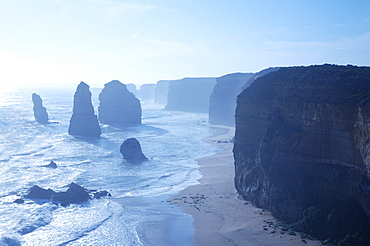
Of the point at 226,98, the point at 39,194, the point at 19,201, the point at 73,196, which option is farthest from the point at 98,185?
the point at 226,98

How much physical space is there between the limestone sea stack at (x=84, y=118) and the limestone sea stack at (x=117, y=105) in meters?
24.4

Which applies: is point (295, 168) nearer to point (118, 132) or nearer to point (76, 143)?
point (76, 143)

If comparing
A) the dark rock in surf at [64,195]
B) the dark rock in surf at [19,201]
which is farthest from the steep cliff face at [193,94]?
the dark rock in surf at [19,201]

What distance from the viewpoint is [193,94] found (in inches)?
7451

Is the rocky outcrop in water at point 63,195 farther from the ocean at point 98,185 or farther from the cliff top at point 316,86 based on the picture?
the cliff top at point 316,86

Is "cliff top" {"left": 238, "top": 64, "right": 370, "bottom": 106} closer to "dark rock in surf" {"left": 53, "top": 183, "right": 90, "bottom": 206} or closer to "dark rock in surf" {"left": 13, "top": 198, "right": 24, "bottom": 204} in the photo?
"dark rock in surf" {"left": 53, "top": 183, "right": 90, "bottom": 206}

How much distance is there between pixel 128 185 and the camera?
4872cm

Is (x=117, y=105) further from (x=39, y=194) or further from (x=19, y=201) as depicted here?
(x=19, y=201)

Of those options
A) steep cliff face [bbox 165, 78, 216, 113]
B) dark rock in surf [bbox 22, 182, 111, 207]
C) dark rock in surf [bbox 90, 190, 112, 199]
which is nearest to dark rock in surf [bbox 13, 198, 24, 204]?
dark rock in surf [bbox 22, 182, 111, 207]

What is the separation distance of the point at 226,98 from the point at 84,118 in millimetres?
53273

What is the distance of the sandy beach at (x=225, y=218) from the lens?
30.0m

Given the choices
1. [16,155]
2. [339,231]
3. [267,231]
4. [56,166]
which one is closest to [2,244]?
[267,231]

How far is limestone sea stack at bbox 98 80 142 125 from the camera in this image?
116938mm

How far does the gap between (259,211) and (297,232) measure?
5.75 m
